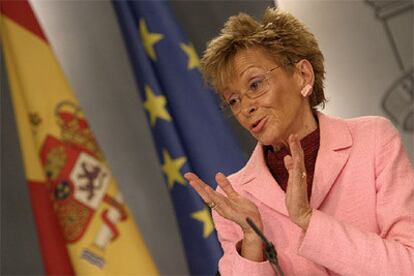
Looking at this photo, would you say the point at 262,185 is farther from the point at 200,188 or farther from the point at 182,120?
the point at 182,120

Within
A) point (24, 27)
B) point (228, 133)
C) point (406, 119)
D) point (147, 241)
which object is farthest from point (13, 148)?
point (406, 119)

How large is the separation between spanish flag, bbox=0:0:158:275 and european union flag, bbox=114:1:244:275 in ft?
0.59

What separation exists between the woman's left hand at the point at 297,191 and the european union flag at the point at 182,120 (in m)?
1.05

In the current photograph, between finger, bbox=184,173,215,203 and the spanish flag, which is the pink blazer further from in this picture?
the spanish flag

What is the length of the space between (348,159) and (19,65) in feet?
4.61

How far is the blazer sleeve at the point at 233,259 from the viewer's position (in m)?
0.91

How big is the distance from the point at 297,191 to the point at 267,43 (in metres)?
0.29

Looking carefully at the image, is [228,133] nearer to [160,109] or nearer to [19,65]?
[160,109]

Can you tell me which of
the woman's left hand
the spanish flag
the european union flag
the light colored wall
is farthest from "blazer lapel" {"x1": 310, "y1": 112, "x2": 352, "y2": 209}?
the spanish flag

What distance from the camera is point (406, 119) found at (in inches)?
75.1

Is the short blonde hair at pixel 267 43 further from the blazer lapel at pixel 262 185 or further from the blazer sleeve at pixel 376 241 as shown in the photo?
the blazer sleeve at pixel 376 241

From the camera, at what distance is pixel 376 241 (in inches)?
32.7

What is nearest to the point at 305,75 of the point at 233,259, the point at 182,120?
the point at 233,259

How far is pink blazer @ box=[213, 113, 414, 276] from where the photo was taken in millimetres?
833
